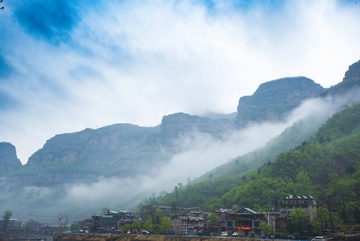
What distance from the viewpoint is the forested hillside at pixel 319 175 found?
109562 millimetres

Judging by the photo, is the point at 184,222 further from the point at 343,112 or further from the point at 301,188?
the point at 343,112

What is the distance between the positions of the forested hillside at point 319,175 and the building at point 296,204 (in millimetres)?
5453

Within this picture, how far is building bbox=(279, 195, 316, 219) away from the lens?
107000 millimetres

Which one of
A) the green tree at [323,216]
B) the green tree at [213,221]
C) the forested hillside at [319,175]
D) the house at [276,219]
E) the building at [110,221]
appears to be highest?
the forested hillside at [319,175]

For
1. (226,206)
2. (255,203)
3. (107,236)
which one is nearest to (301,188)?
(255,203)

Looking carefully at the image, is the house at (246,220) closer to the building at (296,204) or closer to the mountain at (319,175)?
the building at (296,204)

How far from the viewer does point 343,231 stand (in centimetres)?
7475

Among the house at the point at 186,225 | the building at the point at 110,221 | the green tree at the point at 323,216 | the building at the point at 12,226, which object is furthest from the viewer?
the building at the point at 12,226

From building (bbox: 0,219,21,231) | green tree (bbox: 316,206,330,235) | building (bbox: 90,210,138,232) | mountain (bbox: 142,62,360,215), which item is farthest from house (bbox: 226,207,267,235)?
building (bbox: 0,219,21,231)

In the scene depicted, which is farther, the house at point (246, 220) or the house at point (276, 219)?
the house at point (246, 220)

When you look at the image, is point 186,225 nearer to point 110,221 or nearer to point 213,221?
point 213,221

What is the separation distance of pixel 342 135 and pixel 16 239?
691ft

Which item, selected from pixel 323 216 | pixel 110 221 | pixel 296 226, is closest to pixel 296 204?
pixel 296 226

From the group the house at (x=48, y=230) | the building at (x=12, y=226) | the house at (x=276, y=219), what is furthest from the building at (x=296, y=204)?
the building at (x=12, y=226)
